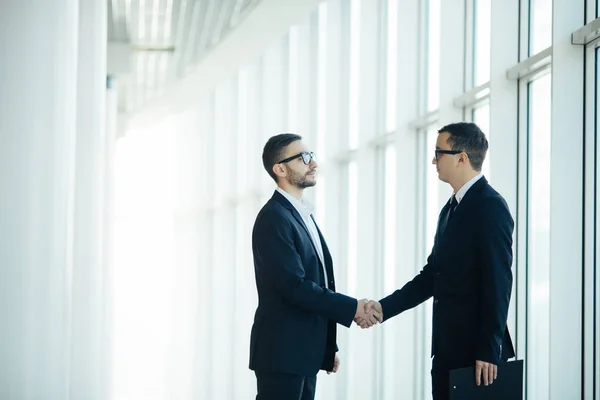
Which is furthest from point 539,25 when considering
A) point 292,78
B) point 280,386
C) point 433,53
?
point 292,78

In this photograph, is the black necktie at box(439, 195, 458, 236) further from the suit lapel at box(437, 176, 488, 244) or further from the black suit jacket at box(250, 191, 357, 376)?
the black suit jacket at box(250, 191, 357, 376)

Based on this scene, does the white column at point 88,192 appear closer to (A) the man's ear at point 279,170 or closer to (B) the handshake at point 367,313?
(A) the man's ear at point 279,170

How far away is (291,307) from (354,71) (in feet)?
15.4

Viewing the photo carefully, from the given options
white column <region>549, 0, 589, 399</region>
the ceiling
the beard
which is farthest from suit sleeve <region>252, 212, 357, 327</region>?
the ceiling

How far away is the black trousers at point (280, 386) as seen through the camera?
3736 mm

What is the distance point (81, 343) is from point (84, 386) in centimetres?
48

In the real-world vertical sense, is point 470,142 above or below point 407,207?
above

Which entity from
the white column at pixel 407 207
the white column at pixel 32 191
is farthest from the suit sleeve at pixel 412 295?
the white column at pixel 407 207

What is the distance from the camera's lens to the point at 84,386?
7.92 m

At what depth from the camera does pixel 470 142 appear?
3.56 metres

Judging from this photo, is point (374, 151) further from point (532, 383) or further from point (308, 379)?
point (308, 379)

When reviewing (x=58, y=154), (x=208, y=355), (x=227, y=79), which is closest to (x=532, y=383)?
(x=58, y=154)

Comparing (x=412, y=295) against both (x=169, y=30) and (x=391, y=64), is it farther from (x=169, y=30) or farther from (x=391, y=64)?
(x=169, y=30)

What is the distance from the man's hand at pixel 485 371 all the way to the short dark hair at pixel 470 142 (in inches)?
33.5
